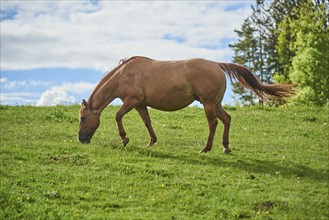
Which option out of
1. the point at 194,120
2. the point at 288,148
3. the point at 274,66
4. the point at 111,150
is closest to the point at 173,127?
the point at 194,120

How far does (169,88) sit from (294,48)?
3268 centimetres

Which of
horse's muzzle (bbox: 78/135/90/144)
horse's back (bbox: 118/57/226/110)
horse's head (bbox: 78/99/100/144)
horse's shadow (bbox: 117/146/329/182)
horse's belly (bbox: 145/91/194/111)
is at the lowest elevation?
horse's shadow (bbox: 117/146/329/182)

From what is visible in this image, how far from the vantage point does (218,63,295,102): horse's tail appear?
15.5 metres

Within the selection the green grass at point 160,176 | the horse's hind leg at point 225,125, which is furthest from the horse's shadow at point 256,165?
the horse's hind leg at point 225,125

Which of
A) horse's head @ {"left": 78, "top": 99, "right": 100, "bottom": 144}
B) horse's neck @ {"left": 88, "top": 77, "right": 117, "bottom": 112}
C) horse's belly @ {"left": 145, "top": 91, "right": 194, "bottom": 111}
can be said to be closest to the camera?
horse's belly @ {"left": 145, "top": 91, "right": 194, "bottom": 111}

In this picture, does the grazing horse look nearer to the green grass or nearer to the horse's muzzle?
the horse's muzzle

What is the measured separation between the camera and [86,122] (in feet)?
51.4

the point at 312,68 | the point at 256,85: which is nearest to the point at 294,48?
the point at 312,68

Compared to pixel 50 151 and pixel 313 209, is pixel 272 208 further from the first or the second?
pixel 50 151

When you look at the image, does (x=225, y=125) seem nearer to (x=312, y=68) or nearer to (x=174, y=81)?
(x=174, y=81)

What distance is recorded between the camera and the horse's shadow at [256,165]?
13027mm

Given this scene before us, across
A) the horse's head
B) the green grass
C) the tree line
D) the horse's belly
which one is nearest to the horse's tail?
the horse's belly

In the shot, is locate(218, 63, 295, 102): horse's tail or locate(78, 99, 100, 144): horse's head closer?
locate(218, 63, 295, 102): horse's tail

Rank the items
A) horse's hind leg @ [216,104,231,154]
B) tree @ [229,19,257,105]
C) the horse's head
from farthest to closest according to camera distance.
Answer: tree @ [229,19,257,105], the horse's head, horse's hind leg @ [216,104,231,154]
